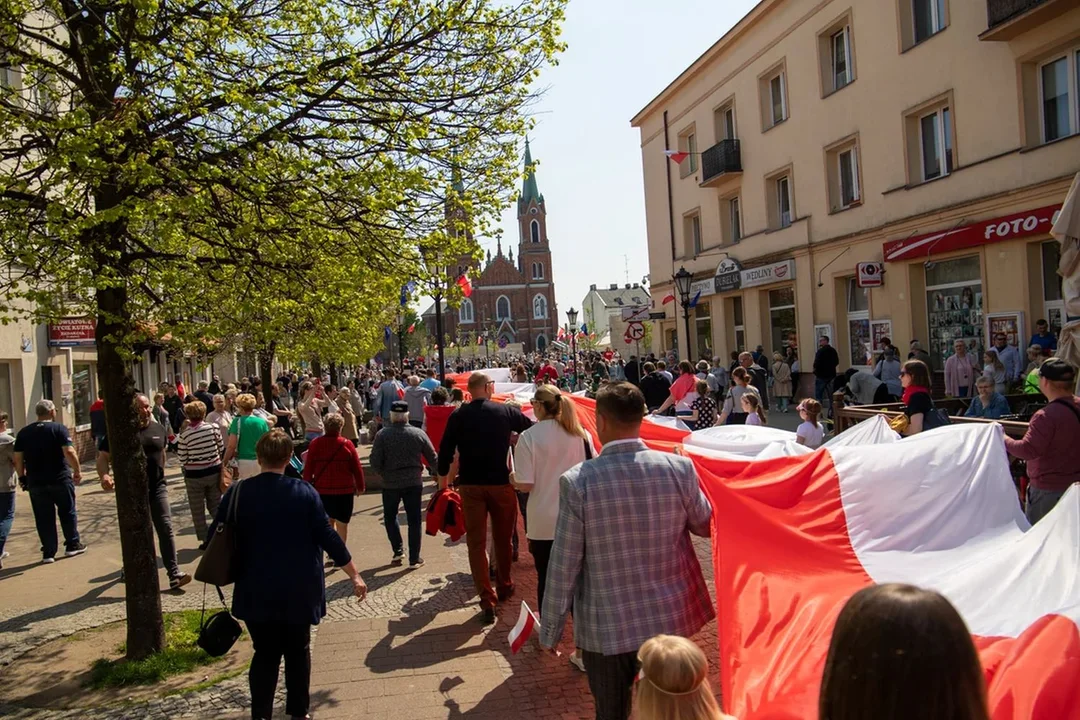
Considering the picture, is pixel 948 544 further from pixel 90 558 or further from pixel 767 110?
pixel 767 110

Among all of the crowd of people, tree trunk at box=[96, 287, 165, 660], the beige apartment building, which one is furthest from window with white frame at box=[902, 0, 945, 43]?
tree trunk at box=[96, 287, 165, 660]

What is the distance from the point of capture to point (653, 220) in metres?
35.1

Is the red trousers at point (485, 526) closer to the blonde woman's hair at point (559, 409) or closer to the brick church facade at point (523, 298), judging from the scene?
the blonde woman's hair at point (559, 409)

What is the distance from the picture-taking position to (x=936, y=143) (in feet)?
62.6

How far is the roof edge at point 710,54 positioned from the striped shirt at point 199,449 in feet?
68.0

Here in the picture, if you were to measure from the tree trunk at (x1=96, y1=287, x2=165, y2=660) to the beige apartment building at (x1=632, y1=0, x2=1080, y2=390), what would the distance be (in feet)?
49.9

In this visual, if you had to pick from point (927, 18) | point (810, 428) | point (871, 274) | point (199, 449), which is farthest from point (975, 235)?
point (199, 449)

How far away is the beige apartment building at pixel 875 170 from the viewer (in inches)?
626

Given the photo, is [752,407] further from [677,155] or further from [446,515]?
[677,155]

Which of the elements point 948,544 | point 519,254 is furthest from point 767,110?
point 519,254

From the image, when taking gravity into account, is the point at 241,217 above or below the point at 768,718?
above

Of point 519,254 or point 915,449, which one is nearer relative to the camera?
point 915,449

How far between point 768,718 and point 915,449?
2296mm

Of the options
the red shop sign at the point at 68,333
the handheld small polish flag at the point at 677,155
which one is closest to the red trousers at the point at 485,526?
the red shop sign at the point at 68,333
